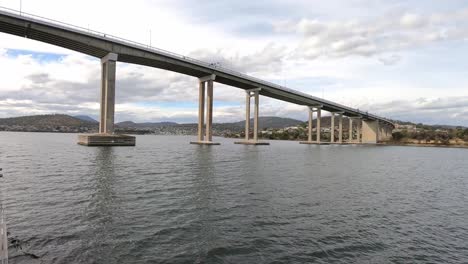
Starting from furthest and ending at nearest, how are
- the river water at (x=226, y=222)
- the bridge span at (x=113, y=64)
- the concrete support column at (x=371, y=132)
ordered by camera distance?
1. the concrete support column at (x=371, y=132)
2. the bridge span at (x=113, y=64)
3. the river water at (x=226, y=222)

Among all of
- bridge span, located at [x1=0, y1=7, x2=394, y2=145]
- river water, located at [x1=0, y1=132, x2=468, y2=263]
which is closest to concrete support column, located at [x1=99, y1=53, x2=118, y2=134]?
bridge span, located at [x1=0, y1=7, x2=394, y2=145]

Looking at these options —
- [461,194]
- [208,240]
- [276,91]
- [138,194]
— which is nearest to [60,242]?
[208,240]

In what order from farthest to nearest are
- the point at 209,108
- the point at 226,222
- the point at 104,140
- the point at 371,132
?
the point at 371,132, the point at 209,108, the point at 104,140, the point at 226,222

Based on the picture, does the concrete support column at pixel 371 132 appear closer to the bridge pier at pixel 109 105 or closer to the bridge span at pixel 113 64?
the bridge span at pixel 113 64

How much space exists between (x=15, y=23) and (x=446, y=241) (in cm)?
7791

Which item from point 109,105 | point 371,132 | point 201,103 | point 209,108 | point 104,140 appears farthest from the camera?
point 371,132

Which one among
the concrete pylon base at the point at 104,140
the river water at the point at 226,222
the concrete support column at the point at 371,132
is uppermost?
the concrete support column at the point at 371,132

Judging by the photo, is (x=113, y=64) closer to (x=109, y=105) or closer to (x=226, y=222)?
(x=109, y=105)

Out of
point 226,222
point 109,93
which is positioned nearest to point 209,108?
point 109,93

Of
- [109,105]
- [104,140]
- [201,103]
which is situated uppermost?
[201,103]

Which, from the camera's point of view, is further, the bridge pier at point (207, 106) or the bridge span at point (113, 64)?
the bridge pier at point (207, 106)

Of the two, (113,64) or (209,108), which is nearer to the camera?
(113,64)

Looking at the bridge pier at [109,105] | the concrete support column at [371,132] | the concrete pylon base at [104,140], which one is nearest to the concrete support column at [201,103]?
the bridge pier at [109,105]

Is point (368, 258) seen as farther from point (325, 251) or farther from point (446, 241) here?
point (446, 241)
